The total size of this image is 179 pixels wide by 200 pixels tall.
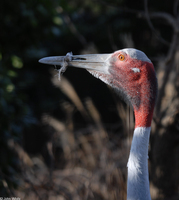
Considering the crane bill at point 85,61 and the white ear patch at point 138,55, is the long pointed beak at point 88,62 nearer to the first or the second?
the crane bill at point 85,61

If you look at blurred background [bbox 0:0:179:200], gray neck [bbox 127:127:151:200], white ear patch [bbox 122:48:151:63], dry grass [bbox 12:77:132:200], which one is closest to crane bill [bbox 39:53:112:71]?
white ear patch [bbox 122:48:151:63]

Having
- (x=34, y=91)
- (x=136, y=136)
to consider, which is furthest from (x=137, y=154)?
(x=34, y=91)

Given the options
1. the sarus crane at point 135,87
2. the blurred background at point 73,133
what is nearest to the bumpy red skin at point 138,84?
the sarus crane at point 135,87

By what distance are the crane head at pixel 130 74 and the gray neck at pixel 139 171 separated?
0.16 m

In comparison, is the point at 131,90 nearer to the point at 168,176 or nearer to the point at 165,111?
the point at 165,111

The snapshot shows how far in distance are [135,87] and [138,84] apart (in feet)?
0.12

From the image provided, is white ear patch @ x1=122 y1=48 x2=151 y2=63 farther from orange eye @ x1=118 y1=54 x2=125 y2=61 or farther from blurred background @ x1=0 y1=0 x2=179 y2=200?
blurred background @ x1=0 y1=0 x2=179 y2=200

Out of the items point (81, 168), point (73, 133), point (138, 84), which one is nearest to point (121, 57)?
point (138, 84)

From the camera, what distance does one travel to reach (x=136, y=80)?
2.42m

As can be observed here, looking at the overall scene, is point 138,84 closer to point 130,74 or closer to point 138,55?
point 130,74

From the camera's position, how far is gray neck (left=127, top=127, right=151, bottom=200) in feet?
7.38

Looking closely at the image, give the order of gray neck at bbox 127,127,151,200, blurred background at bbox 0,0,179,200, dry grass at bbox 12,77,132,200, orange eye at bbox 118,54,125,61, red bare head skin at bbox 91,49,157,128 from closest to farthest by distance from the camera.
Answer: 1. gray neck at bbox 127,127,151,200
2. red bare head skin at bbox 91,49,157,128
3. orange eye at bbox 118,54,125,61
4. blurred background at bbox 0,0,179,200
5. dry grass at bbox 12,77,132,200

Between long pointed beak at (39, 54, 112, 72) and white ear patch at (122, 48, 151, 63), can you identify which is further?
long pointed beak at (39, 54, 112, 72)

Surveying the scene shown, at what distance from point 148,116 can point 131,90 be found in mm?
269
